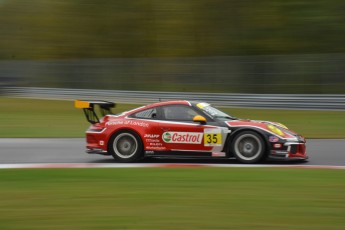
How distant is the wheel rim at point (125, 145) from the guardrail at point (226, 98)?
13675 mm

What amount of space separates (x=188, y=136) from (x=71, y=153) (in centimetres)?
318

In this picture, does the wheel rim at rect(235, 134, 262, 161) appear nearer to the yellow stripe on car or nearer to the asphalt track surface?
the asphalt track surface

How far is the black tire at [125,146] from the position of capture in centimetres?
1190

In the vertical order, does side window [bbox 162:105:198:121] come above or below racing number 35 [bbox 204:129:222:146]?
above

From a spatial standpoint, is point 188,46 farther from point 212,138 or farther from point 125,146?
point 212,138

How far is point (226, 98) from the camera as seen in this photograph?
87.0ft

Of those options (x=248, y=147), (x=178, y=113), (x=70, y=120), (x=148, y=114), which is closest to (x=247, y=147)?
(x=248, y=147)

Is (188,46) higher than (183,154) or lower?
higher

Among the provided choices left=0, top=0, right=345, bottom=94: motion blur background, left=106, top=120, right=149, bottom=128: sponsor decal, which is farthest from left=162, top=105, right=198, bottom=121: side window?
left=0, top=0, right=345, bottom=94: motion blur background

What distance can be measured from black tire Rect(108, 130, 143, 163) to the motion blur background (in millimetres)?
14392

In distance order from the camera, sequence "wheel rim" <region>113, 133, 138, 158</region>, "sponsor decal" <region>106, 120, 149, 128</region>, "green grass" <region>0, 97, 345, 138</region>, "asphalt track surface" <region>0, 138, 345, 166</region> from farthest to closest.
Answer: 1. "green grass" <region>0, 97, 345, 138</region>
2. "asphalt track surface" <region>0, 138, 345, 166</region>
3. "wheel rim" <region>113, 133, 138, 158</region>
4. "sponsor decal" <region>106, 120, 149, 128</region>

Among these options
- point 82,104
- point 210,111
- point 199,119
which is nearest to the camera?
point 199,119

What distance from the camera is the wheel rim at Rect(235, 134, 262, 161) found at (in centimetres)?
1134
